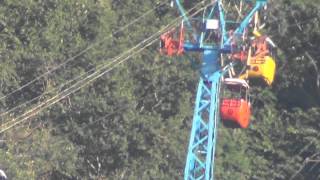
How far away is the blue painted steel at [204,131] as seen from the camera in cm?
2714

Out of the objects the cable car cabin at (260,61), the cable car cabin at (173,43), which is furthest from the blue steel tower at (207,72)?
the cable car cabin at (260,61)

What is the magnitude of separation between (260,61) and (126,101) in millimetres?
12766

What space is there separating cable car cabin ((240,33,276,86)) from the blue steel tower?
0.62m

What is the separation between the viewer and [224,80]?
27141mm

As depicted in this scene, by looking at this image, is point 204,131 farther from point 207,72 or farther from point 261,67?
point 261,67

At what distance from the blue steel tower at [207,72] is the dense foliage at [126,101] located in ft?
29.9

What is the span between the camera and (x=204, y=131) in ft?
91.7

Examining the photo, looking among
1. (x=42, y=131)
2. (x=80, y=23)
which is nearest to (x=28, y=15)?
(x=80, y=23)

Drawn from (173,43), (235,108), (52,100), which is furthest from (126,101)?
(235,108)

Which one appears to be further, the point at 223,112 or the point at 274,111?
the point at 274,111

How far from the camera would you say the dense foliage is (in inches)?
1487

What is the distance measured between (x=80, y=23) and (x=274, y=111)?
768 cm

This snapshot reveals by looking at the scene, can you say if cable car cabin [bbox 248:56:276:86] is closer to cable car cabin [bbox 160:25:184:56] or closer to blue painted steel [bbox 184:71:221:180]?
blue painted steel [bbox 184:71:221:180]

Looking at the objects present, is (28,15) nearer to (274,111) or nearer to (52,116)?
(52,116)
